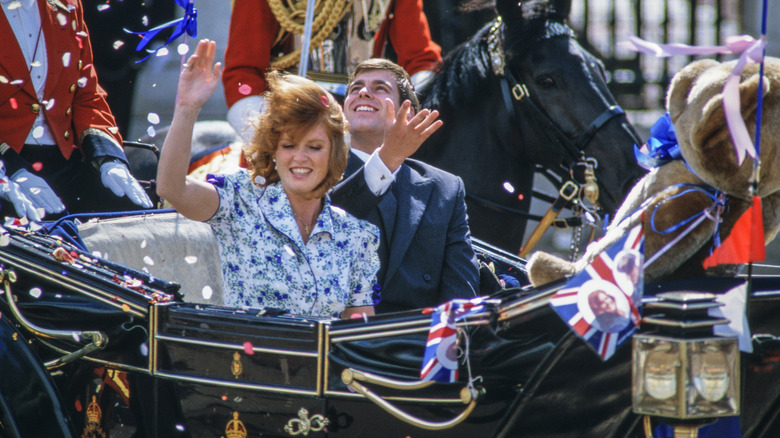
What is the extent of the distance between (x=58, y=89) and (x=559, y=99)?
1.72 metres

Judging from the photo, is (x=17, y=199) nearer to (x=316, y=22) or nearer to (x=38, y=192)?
(x=38, y=192)

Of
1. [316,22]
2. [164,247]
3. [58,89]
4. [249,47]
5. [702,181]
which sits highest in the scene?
[316,22]

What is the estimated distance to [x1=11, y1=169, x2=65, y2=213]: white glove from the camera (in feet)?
8.21

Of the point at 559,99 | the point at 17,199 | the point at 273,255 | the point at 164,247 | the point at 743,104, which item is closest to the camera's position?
the point at 743,104

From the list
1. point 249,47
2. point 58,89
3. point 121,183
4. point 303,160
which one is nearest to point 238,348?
point 303,160

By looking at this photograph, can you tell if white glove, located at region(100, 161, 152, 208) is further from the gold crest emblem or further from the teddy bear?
the teddy bear

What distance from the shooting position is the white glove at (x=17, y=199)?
236 cm

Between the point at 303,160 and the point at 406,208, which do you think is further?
the point at 406,208

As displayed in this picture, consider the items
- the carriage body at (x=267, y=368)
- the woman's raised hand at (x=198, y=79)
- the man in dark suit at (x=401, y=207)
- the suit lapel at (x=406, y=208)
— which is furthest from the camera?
the suit lapel at (x=406, y=208)

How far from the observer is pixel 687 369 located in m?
1.39

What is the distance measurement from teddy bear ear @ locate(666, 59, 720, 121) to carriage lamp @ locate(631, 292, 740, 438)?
45cm

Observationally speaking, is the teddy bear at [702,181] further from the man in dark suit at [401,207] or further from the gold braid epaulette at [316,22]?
the gold braid epaulette at [316,22]

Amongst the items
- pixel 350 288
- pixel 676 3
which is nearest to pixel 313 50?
pixel 350 288

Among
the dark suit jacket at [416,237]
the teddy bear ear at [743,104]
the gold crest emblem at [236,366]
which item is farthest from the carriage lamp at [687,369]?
the dark suit jacket at [416,237]
